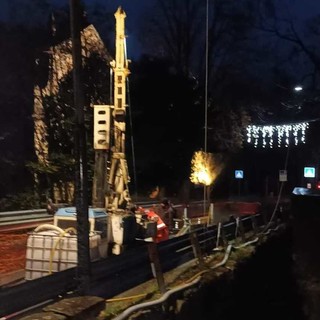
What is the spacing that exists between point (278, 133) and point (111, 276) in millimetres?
42078

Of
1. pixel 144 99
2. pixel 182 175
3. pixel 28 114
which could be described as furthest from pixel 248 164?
pixel 28 114

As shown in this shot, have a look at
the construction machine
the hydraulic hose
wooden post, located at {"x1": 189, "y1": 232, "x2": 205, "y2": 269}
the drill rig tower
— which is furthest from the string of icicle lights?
the hydraulic hose

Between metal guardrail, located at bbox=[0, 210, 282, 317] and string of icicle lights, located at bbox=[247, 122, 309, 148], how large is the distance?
111ft

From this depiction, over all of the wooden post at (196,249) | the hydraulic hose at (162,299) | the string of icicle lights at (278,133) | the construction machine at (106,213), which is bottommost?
the hydraulic hose at (162,299)

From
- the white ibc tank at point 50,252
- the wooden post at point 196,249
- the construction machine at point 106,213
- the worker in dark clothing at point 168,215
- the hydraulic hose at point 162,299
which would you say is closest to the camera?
the hydraulic hose at point 162,299

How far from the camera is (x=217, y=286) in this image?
10.8m

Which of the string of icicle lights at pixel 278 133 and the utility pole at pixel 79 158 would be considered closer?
the utility pole at pixel 79 158

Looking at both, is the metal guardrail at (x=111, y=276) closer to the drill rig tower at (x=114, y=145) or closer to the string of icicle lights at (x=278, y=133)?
the drill rig tower at (x=114, y=145)

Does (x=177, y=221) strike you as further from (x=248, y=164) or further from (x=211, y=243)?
(x=248, y=164)

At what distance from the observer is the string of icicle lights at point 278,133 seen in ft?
155

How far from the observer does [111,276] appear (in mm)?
8875

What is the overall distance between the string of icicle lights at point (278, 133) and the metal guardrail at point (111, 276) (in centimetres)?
3390

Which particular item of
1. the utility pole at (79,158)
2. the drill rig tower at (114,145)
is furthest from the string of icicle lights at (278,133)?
the utility pole at (79,158)

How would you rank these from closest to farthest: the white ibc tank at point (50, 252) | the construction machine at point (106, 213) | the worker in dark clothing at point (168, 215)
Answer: the white ibc tank at point (50, 252)
the construction machine at point (106, 213)
the worker in dark clothing at point (168, 215)
